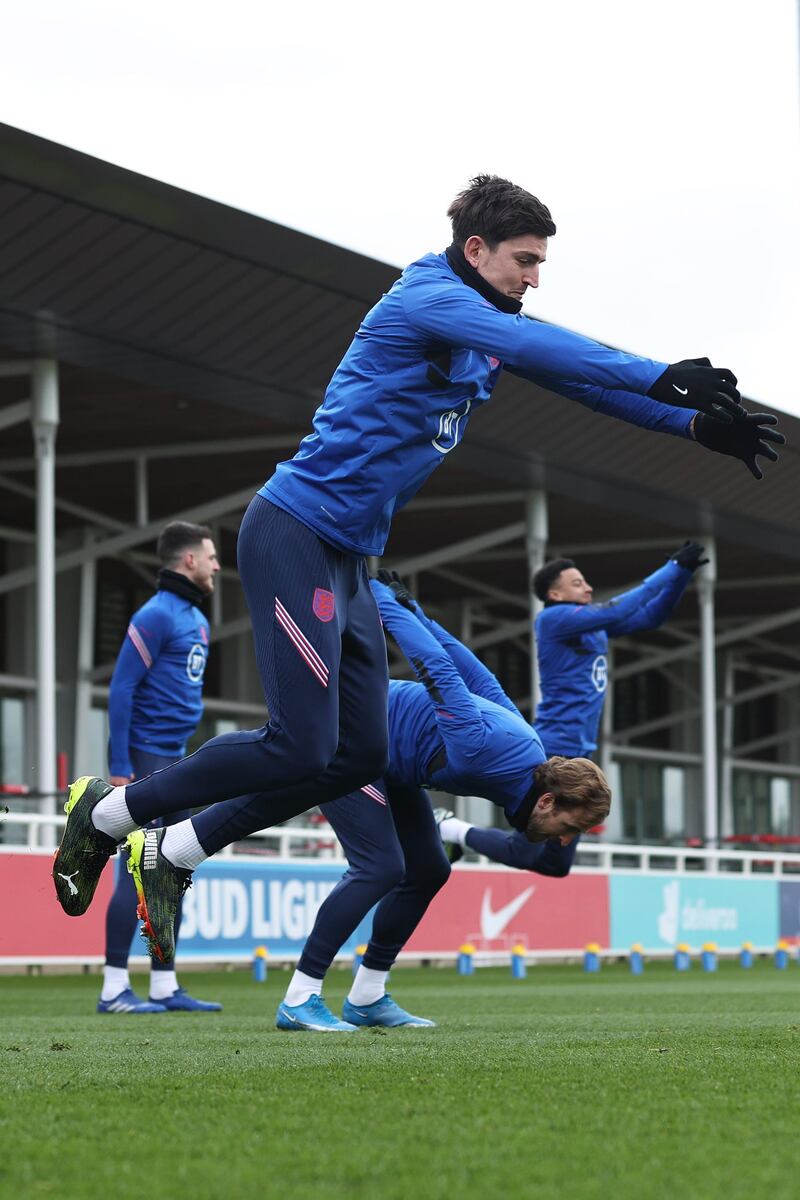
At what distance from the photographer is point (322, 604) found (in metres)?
4.62

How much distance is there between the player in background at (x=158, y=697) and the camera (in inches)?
331

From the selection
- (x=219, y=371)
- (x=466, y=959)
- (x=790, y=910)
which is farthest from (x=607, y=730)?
(x=466, y=959)

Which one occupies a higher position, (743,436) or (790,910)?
(743,436)

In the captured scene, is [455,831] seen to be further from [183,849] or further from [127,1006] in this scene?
[183,849]

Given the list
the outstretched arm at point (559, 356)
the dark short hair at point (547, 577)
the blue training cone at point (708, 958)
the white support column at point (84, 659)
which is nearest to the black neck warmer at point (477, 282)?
the outstretched arm at point (559, 356)

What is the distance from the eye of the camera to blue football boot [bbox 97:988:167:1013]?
27.3ft

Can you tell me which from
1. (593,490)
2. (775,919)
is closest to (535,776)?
(775,919)

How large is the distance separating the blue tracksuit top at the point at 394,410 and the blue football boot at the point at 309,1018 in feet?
6.97

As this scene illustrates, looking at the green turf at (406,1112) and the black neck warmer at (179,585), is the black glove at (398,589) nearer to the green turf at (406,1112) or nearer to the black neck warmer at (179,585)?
the green turf at (406,1112)

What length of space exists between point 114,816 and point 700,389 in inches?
71.8

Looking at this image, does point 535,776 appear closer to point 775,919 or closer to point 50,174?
point 50,174

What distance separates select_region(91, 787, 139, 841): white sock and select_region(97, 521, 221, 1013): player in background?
11.7 feet

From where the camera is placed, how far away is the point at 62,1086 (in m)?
3.99

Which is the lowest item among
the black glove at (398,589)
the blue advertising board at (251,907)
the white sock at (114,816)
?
A: the blue advertising board at (251,907)
